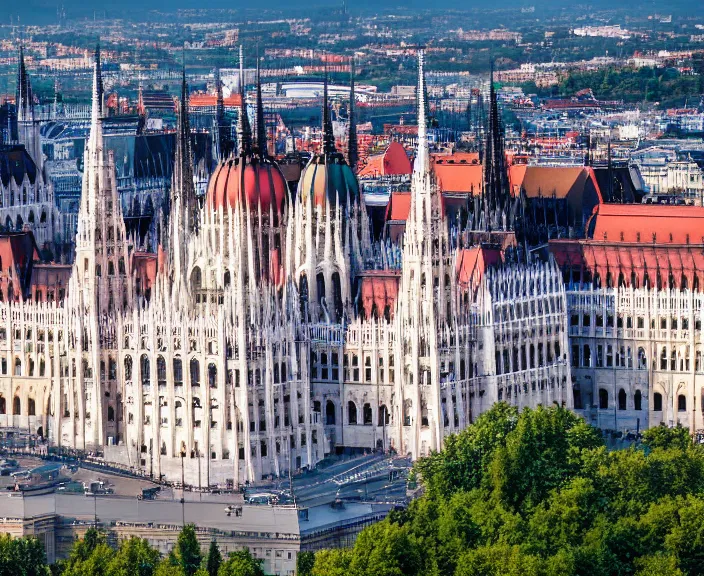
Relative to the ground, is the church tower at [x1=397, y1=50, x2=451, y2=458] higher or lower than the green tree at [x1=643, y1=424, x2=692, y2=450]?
higher

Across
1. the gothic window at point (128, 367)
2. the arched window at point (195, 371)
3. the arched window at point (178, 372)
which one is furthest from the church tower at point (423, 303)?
the gothic window at point (128, 367)

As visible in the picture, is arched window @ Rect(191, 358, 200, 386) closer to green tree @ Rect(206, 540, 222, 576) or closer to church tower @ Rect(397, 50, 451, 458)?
church tower @ Rect(397, 50, 451, 458)

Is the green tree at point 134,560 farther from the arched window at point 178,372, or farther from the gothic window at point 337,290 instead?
the gothic window at point 337,290

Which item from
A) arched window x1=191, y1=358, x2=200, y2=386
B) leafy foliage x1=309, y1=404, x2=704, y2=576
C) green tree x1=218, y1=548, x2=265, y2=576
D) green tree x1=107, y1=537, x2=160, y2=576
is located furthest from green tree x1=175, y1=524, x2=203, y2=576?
arched window x1=191, y1=358, x2=200, y2=386

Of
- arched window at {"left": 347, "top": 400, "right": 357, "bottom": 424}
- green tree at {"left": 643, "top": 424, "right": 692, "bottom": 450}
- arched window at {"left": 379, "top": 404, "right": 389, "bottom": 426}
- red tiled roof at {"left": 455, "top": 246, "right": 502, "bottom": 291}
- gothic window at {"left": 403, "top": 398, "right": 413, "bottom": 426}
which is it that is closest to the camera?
green tree at {"left": 643, "top": 424, "right": 692, "bottom": 450}

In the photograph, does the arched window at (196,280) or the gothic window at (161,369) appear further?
the arched window at (196,280)
